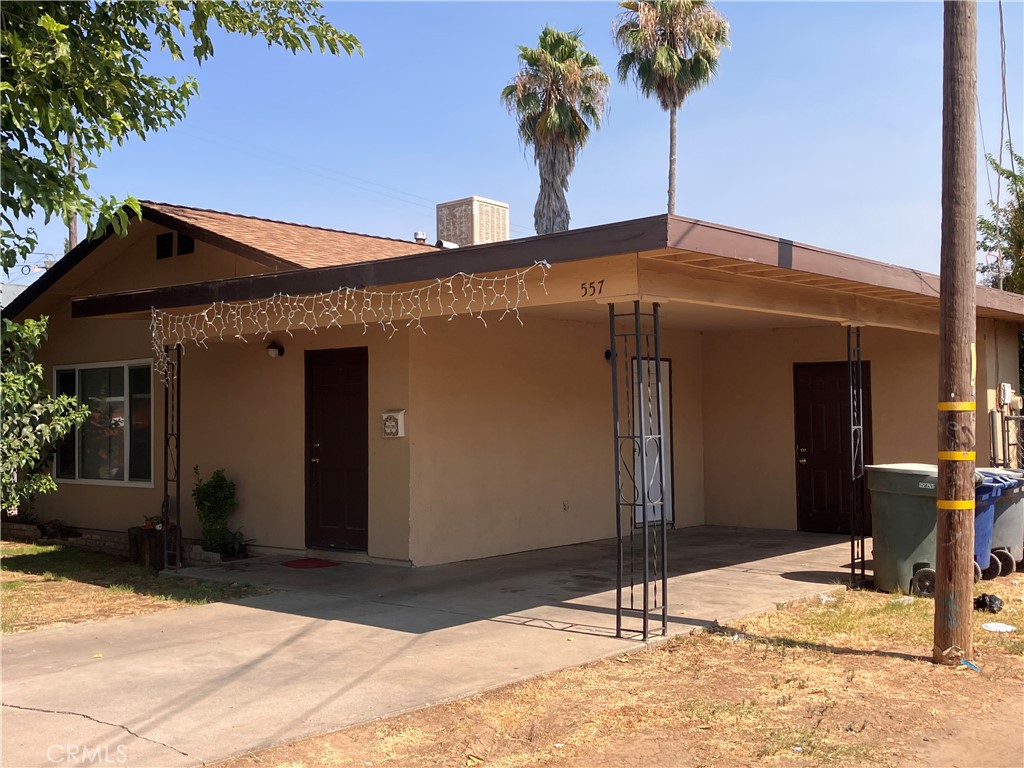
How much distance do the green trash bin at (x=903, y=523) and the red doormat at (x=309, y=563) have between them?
5255 millimetres

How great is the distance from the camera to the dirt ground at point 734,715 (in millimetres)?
4238

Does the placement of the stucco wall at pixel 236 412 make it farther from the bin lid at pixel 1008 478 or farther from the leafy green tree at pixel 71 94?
the bin lid at pixel 1008 478

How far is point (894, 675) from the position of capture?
5500mm

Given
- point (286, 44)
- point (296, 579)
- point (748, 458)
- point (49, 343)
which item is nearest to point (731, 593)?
point (296, 579)

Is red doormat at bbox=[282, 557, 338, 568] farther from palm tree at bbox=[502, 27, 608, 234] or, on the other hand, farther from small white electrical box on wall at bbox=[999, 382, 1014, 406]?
palm tree at bbox=[502, 27, 608, 234]

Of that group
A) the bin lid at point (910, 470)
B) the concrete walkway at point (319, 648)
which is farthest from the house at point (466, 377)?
the concrete walkway at point (319, 648)

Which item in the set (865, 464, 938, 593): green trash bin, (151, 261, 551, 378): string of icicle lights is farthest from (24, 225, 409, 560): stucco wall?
(865, 464, 938, 593): green trash bin

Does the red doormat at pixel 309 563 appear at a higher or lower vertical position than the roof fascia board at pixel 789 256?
lower

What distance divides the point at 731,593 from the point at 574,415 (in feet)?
11.5

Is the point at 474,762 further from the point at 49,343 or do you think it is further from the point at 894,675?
the point at 49,343

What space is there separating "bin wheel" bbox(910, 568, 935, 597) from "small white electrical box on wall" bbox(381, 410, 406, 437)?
4.72m

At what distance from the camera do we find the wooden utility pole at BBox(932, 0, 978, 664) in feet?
18.5

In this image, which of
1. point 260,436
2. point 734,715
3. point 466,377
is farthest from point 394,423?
point 734,715

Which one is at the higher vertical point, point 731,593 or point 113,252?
point 113,252
